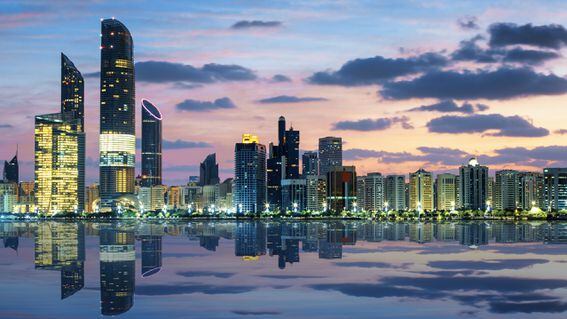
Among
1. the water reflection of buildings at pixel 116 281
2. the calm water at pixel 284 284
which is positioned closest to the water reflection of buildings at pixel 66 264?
the calm water at pixel 284 284

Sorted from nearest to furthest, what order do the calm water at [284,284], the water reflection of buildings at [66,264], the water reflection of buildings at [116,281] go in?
the calm water at [284,284], the water reflection of buildings at [116,281], the water reflection of buildings at [66,264]

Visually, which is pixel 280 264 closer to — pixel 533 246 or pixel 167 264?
pixel 167 264

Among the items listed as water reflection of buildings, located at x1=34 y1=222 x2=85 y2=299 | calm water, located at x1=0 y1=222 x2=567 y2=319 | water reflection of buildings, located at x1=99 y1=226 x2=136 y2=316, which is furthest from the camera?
water reflection of buildings, located at x1=34 y1=222 x2=85 y2=299

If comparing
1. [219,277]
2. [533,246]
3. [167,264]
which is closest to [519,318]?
[219,277]

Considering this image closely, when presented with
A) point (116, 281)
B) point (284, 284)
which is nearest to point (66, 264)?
point (116, 281)

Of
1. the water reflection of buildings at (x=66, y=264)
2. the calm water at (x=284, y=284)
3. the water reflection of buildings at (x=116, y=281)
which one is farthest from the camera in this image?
the water reflection of buildings at (x=66, y=264)

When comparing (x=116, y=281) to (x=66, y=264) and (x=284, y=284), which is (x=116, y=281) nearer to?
(x=284, y=284)

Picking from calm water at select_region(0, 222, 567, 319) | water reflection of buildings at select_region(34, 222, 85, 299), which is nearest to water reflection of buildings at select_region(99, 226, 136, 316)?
calm water at select_region(0, 222, 567, 319)

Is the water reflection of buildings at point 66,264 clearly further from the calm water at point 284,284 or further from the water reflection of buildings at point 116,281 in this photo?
the water reflection of buildings at point 116,281

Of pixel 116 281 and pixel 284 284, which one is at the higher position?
pixel 116 281

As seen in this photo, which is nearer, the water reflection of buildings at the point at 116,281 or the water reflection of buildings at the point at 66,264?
the water reflection of buildings at the point at 116,281

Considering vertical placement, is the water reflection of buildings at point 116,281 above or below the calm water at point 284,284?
above

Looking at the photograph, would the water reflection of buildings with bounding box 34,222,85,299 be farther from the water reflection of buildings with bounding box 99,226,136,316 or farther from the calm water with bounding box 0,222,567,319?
the water reflection of buildings with bounding box 99,226,136,316

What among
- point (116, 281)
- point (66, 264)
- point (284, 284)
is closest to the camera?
point (284, 284)
